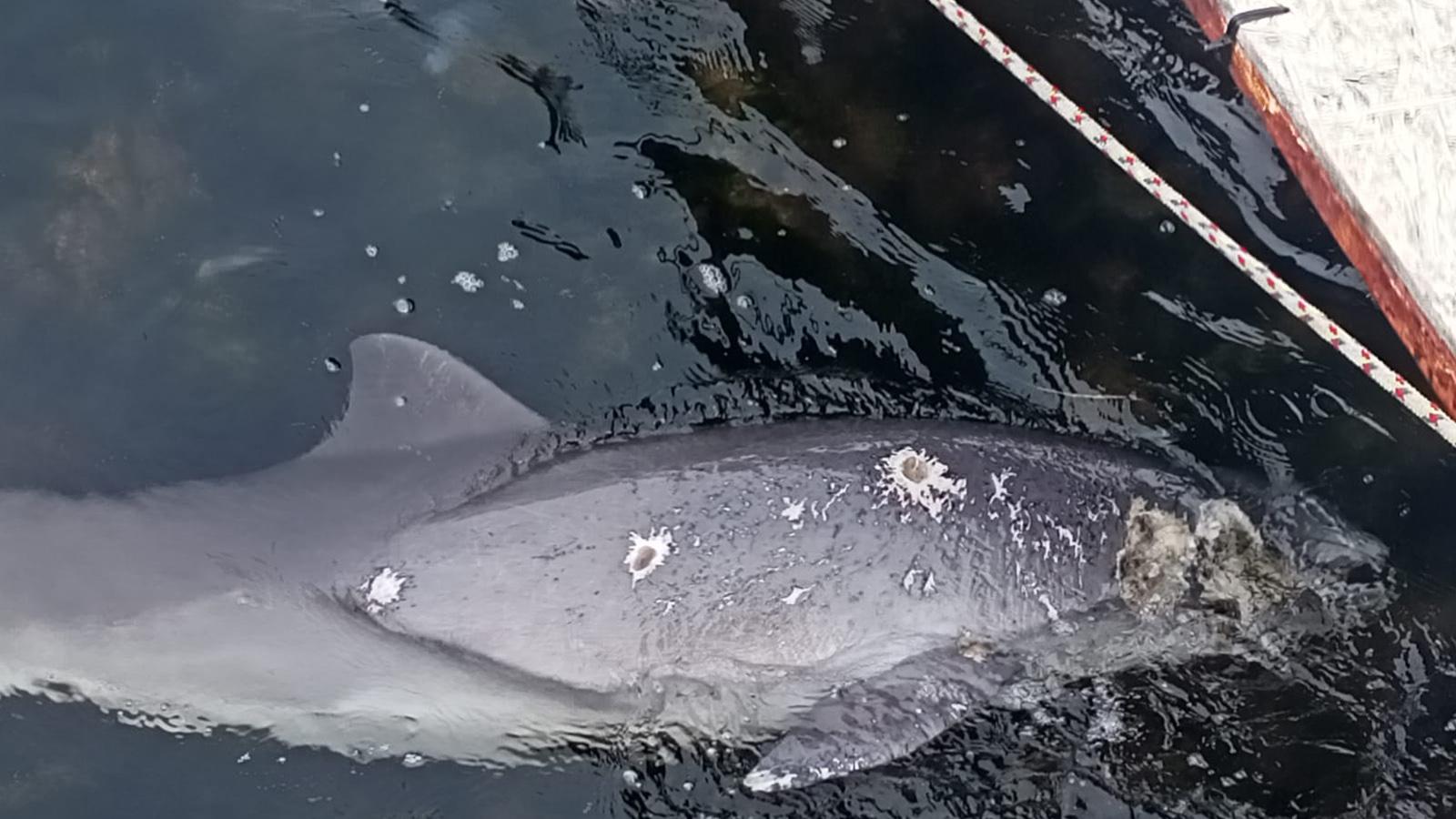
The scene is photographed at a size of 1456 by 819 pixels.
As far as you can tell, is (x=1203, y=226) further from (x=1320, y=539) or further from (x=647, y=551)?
(x=647, y=551)

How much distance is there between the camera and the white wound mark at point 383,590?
21.6 feet

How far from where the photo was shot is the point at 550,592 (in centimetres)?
654

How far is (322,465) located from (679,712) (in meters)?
2.64

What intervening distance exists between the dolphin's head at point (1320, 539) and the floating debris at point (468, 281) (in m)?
5.36

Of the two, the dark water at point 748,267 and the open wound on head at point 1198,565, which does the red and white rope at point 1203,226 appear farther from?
the open wound on head at point 1198,565

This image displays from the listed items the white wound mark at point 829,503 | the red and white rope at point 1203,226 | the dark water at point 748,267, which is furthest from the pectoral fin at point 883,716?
the red and white rope at point 1203,226

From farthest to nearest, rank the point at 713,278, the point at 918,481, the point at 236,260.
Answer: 1. the point at 713,278
2. the point at 236,260
3. the point at 918,481

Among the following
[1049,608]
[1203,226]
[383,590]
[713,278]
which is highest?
[1203,226]

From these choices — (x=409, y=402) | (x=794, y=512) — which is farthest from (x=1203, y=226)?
(x=409, y=402)

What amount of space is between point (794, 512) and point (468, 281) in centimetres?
270

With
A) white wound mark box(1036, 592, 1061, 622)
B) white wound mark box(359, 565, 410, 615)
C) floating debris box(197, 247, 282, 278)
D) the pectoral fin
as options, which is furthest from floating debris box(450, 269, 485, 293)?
white wound mark box(1036, 592, 1061, 622)

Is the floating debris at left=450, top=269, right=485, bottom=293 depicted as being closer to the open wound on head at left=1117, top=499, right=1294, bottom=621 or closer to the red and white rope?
the red and white rope

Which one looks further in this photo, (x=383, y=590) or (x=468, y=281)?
(x=468, y=281)

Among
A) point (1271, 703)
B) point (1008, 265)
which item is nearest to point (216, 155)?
point (1008, 265)
